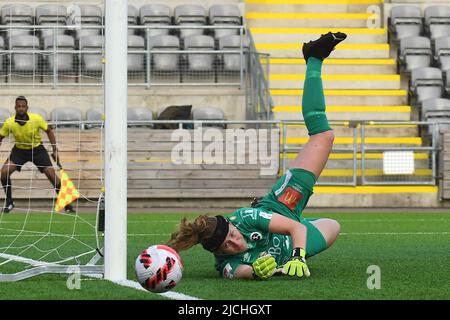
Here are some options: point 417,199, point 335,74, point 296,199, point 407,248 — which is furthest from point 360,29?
point 296,199

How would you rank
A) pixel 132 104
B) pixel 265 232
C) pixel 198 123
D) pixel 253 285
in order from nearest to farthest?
pixel 253 285
pixel 265 232
pixel 198 123
pixel 132 104

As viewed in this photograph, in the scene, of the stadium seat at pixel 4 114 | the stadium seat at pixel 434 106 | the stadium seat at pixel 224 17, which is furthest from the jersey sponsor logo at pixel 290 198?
the stadium seat at pixel 224 17

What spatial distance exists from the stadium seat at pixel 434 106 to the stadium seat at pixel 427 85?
0.44 meters

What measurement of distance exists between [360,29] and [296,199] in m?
15.3

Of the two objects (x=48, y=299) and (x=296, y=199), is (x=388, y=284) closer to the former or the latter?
(x=296, y=199)

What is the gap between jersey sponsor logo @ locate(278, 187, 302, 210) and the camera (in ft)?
25.2

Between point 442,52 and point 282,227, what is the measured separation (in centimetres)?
1482

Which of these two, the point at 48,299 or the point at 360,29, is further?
the point at 360,29

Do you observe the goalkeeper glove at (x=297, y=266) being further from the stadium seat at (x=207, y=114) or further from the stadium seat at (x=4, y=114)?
the stadium seat at (x=207, y=114)

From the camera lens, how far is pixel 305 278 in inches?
278

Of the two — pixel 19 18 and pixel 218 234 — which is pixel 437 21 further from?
pixel 218 234

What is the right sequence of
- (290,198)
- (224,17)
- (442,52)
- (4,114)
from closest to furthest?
1. (290,198)
2. (4,114)
3. (442,52)
4. (224,17)

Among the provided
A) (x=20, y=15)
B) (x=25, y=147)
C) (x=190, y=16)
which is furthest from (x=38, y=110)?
(x=190, y=16)

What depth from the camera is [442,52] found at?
2114cm
